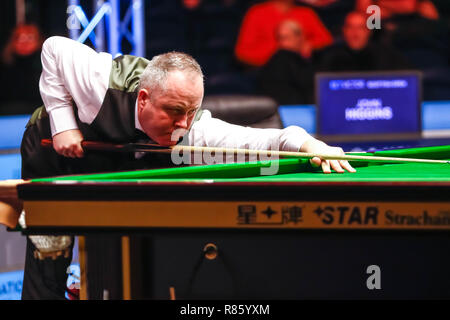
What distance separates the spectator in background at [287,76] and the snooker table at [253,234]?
9.19ft

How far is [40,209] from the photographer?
5.21ft

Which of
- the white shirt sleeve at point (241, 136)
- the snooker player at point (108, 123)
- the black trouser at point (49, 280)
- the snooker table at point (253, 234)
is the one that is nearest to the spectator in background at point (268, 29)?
the snooker player at point (108, 123)

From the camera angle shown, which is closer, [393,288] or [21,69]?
[393,288]

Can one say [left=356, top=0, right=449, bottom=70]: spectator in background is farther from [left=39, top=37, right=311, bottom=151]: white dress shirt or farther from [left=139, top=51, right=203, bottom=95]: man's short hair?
[left=139, top=51, right=203, bottom=95]: man's short hair

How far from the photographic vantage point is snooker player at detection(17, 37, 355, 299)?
6.33 ft

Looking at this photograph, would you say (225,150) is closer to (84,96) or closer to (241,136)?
Result: (241,136)

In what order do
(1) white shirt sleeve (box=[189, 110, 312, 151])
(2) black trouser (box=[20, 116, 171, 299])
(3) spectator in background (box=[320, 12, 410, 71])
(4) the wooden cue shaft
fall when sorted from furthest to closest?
(3) spectator in background (box=[320, 12, 410, 71]), (2) black trouser (box=[20, 116, 171, 299]), (1) white shirt sleeve (box=[189, 110, 312, 151]), (4) the wooden cue shaft

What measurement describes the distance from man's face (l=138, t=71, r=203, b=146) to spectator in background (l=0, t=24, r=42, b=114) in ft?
10.4

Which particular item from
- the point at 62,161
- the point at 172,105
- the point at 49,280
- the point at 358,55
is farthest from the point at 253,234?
the point at 358,55

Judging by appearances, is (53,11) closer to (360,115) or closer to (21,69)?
(21,69)

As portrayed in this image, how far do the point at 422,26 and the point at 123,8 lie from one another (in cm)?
253

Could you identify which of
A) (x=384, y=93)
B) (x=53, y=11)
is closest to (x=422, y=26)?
(x=384, y=93)

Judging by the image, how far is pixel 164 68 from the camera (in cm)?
196

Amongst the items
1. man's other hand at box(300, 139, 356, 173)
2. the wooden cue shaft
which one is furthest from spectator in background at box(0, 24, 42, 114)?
man's other hand at box(300, 139, 356, 173)
